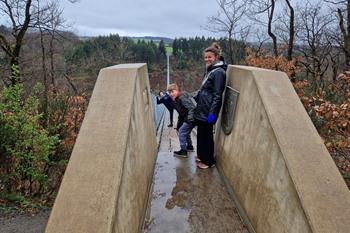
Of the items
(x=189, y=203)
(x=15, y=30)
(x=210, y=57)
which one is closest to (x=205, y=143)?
(x=210, y=57)

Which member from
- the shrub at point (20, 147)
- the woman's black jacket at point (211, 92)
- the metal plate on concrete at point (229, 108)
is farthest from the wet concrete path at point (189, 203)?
the shrub at point (20, 147)

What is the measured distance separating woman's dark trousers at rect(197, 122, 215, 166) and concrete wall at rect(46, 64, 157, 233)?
4.99 ft

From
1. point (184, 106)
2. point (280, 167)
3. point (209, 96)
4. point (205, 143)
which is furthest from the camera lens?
point (184, 106)

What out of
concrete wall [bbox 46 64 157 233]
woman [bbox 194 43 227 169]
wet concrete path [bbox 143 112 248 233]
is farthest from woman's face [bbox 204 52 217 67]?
wet concrete path [bbox 143 112 248 233]

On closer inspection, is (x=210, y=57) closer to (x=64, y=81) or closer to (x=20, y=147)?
(x=20, y=147)

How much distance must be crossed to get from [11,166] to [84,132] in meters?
2.90

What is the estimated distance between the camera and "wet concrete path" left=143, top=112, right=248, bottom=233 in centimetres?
367

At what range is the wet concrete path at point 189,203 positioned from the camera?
3.67m

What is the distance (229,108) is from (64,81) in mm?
29954

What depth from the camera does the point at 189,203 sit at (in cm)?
420

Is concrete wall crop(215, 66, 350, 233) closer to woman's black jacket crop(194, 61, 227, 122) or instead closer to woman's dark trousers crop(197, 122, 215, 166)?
woman's black jacket crop(194, 61, 227, 122)

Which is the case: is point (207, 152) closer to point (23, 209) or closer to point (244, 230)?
point (244, 230)

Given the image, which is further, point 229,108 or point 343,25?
point 343,25

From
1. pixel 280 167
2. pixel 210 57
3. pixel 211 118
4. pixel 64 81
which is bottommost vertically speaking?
pixel 64 81
